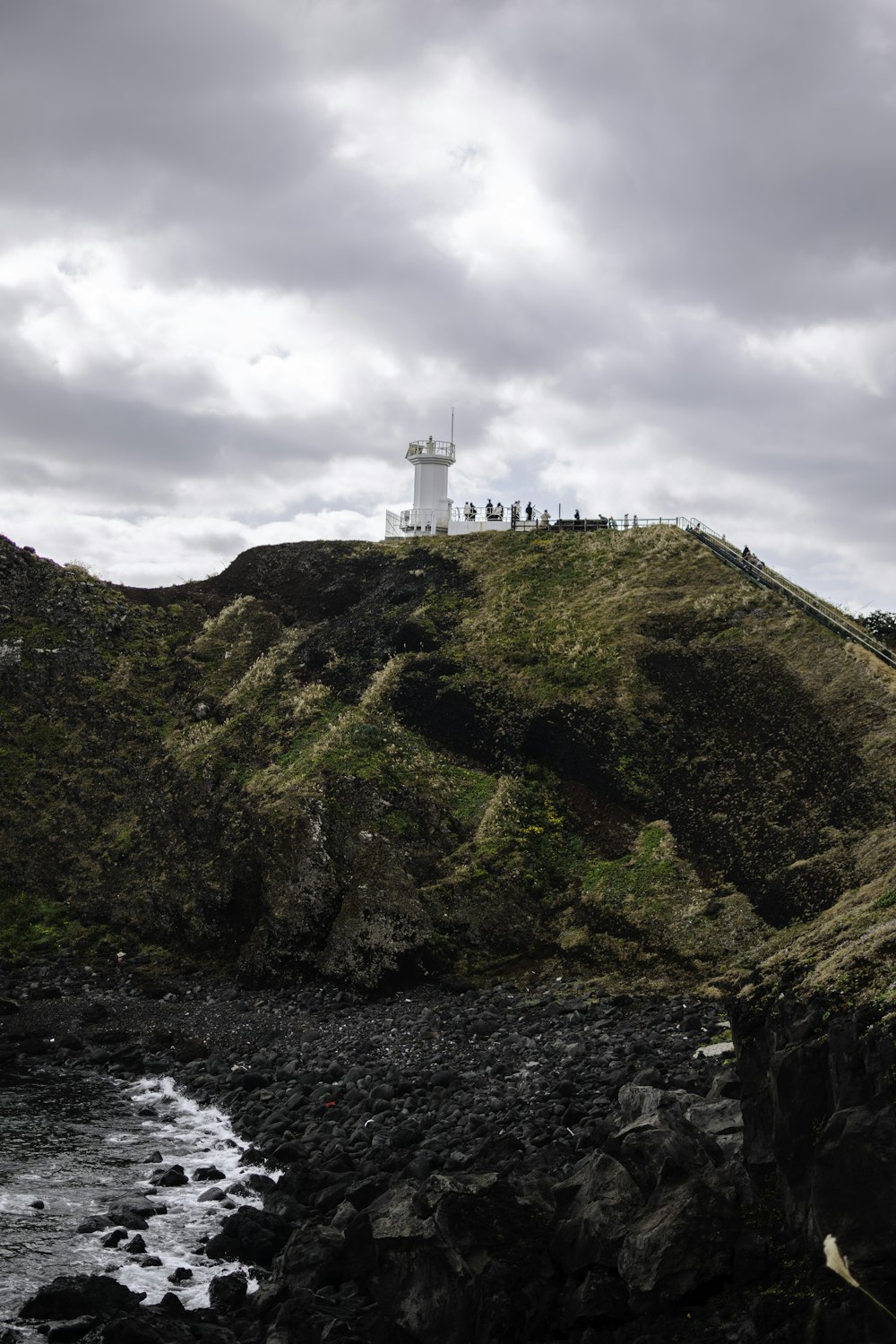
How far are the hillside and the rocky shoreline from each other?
4.25 m

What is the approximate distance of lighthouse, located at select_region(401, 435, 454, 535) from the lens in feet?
236

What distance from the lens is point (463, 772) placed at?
46.9m

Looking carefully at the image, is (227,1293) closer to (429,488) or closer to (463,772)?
(463,772)

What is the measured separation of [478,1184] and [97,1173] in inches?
491

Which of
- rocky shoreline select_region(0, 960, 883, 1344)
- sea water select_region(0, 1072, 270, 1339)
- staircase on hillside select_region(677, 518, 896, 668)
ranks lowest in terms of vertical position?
sea water select_region(0, 1072, 270, 1339)

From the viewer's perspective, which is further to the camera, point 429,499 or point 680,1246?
point 429,499

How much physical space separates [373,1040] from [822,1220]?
20742 millimetres

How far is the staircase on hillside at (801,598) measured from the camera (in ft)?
149

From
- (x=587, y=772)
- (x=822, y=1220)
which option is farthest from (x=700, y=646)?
(x=822, y=1220)

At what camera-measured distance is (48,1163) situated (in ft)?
86.8

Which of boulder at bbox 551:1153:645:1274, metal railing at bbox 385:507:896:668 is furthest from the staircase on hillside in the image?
boulder at bbox 551:1153:645:1274

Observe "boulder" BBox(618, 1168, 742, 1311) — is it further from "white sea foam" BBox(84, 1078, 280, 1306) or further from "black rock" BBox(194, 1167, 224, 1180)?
"black rock" BBox(194, 1167, 224, 1180)

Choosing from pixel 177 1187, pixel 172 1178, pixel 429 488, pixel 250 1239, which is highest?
pixel 429 488

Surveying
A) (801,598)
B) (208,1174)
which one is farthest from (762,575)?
(208,1174)
